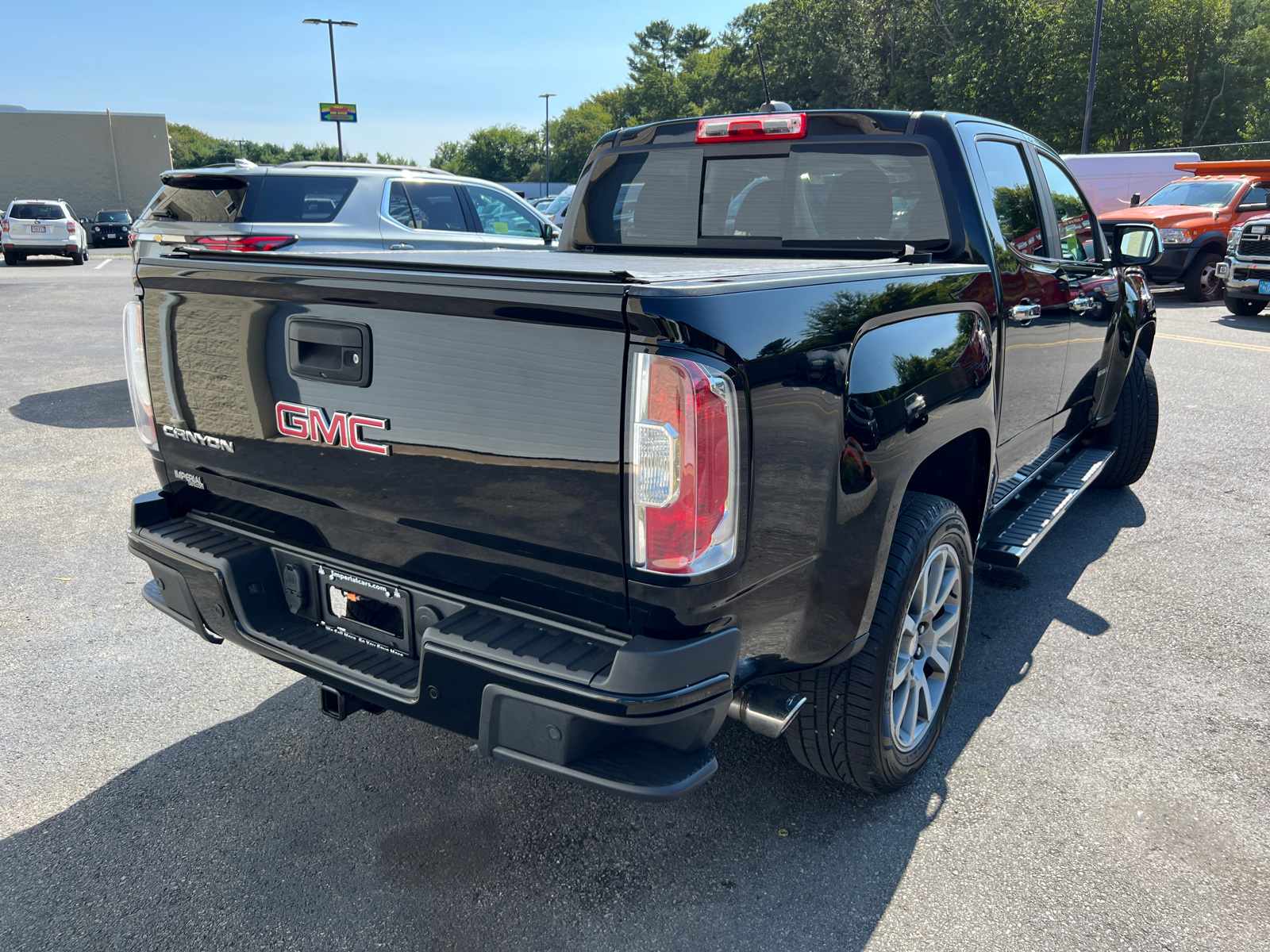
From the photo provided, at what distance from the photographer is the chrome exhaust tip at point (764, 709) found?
6.97 ft

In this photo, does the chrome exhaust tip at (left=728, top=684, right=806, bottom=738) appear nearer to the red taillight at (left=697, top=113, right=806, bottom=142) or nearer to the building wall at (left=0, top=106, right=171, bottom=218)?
the red taillight at (left=697, top=113, right=806, bottom=142)

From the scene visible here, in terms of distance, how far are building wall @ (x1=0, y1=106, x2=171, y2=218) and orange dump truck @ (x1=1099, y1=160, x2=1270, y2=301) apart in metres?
50.3

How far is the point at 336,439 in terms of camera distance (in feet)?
7.14

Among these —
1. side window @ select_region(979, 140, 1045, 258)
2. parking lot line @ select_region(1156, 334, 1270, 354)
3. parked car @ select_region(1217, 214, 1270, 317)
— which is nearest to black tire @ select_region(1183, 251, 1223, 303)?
parked car @ select_region(1217, 214, 1270, 317)

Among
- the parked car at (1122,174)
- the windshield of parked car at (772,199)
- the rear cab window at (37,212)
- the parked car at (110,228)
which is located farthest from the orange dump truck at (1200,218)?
the parked car at (110,228)

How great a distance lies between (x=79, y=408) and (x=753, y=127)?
6777 mm

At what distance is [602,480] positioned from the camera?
5.90 feet

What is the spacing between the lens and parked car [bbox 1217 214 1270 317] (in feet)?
42.4

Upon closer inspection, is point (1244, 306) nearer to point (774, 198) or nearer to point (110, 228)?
point (774, 198)

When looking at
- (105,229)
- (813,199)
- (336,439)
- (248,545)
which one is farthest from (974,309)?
(105,229)

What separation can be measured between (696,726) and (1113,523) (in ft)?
13.8

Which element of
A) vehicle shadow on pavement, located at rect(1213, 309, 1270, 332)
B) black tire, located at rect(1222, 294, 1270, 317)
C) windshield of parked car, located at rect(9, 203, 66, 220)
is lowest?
vehicle shadow on pavement, located at rect(1213, 309, 1270, 332)

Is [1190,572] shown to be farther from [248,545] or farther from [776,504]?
[248,545]

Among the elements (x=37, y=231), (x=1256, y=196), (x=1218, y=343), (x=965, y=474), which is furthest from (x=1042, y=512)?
(x=37, y=231)
